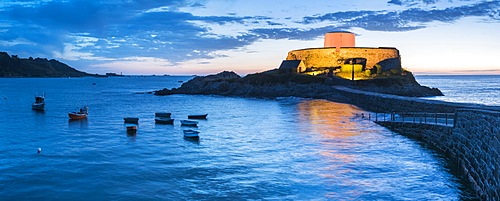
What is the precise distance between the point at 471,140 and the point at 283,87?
5800cm

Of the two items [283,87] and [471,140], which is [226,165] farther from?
[283,87]

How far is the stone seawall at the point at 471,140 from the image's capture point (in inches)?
446

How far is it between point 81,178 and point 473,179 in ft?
55.9

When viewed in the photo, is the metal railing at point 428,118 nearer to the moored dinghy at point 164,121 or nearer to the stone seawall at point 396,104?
the stone seawall at point 396,104

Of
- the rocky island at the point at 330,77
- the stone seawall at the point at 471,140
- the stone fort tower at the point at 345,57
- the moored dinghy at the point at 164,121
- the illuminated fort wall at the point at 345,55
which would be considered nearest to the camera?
the stone seawall at the point at 471,140

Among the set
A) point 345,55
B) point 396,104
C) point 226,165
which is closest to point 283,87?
point 345,55

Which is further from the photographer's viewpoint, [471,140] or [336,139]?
[336,139]

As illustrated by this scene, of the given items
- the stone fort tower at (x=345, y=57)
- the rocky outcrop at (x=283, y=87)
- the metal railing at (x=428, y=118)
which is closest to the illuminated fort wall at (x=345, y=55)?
the stone fort tower at (x=345, y=57)

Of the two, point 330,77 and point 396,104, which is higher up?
point 330,77

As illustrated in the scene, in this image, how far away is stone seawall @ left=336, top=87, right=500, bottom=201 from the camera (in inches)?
446

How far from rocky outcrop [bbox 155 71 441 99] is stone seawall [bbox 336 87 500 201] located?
109 feet

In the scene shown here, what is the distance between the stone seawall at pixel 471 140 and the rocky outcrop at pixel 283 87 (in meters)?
33.2

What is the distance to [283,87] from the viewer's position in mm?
73188

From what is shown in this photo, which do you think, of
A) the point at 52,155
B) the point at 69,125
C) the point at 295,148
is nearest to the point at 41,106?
the point at 69,125
